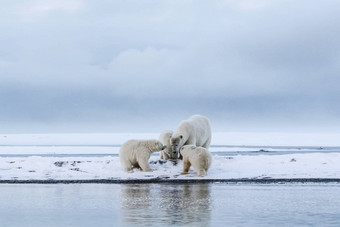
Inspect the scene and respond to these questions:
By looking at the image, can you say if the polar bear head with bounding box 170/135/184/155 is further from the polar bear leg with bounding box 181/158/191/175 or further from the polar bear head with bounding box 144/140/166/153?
the polar bear leg with bounding box 181/158/191/175

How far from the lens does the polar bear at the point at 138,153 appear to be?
57.0 ft

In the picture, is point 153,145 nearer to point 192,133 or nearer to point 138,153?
point 138,153

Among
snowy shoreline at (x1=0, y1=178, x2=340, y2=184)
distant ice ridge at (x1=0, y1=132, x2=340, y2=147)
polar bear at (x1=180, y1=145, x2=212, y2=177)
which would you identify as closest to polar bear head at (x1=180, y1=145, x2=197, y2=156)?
polar bear at (x1=180, y1=145, x2=212, y2=177)

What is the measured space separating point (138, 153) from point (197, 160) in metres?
1.76

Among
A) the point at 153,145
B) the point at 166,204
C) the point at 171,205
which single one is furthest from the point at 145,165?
the point at 171,205

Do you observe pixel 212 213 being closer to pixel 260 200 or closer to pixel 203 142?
pixel 260 200

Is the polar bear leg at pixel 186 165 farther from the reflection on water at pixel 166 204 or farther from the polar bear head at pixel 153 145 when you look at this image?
the reflection on water at pixel 166 204

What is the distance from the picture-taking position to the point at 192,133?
1873cm

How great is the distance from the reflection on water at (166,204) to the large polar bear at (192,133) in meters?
3.14

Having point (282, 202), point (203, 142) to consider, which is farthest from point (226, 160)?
point (282, 202)

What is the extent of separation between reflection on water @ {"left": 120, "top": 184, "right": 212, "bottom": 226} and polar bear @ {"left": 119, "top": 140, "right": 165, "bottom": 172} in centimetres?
247

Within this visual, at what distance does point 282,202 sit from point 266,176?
5.76 metres

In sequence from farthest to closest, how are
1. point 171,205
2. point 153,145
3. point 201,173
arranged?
1. point 153,145
2. point 201,173
3. point 171,205

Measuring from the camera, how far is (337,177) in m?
16.5
